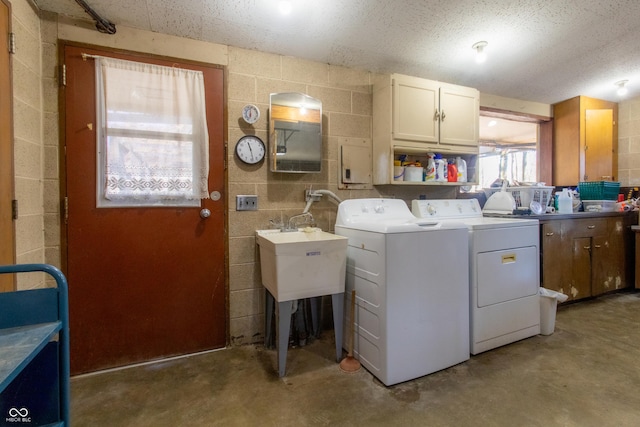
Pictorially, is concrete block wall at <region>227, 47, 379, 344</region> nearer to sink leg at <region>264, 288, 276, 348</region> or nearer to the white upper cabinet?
sink leg at <region>264, 288, 276, 348</region>

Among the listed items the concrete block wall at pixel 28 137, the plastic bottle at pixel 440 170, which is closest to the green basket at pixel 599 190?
the plastic bottle at pixel 440 170

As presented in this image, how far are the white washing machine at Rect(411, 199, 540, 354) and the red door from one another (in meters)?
1.79

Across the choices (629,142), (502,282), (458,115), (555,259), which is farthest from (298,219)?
(629,142)

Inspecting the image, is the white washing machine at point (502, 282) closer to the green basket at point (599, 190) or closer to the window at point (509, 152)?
the green basket at point (599, 190)

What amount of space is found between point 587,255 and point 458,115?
1968mm

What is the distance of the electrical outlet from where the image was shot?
88.3 inches

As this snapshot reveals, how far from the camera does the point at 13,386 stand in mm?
914

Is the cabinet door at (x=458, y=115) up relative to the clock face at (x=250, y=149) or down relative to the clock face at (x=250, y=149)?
up

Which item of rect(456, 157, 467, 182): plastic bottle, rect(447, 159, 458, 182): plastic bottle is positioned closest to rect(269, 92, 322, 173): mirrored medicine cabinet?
rect(447, 159, 458, 182): plastic bottle

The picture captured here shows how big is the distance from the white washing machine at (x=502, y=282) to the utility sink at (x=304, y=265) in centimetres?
92

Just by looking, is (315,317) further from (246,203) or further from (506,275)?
(506,275)

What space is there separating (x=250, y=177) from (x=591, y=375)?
2528 mm

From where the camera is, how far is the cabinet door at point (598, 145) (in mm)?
3492

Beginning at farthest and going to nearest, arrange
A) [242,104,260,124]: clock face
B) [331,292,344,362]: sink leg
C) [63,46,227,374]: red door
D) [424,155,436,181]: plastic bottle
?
[424,155,436,181]: plastic bottle → [242,104,260,124]: clock face → [331,292,344,362]: sink leg → [63,46,227,374]: red door
